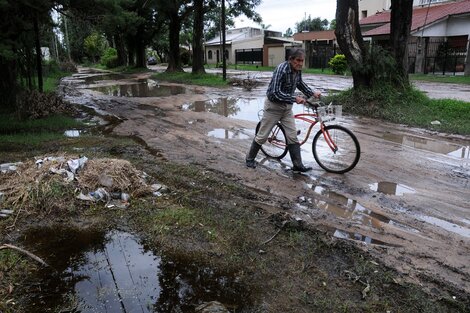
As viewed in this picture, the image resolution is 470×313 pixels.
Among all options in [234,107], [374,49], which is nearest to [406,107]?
[374,49]

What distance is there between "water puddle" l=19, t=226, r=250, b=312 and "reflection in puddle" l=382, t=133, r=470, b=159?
6137mm

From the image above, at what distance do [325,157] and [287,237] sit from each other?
313 cm

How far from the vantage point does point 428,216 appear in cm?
496

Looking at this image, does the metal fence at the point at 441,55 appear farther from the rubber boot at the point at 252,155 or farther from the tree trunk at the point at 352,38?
the rubber boot at the point at 252,155

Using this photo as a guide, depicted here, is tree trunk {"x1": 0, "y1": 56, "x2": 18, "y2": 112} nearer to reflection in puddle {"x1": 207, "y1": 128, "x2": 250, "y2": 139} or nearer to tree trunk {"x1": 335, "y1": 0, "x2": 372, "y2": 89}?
reflection in puddle {"x1": 207, "y1": 128, "x2": 250, "y2": 139}

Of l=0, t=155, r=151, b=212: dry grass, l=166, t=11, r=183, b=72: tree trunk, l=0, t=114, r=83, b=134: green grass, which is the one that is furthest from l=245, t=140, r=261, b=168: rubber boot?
l=166, t=11, r=183, b=72: tree trunk

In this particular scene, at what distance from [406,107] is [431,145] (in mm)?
3748

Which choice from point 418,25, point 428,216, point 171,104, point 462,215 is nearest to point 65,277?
point 428,216

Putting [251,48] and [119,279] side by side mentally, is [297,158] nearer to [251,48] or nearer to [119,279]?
[119,279]

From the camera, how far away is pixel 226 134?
962cm

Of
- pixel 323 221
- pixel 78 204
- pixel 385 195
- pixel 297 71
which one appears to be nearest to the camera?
pixel 323 221

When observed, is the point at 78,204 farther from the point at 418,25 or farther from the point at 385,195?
the point at 418,25

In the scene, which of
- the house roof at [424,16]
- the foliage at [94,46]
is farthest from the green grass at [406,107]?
the foliage at [94,46]

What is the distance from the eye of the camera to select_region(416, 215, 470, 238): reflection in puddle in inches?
179
